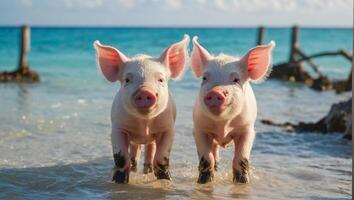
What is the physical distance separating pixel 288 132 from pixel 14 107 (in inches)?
210

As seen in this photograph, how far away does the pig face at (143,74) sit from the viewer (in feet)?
18.4

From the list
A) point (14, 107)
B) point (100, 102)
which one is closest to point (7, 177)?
point (14, 107)

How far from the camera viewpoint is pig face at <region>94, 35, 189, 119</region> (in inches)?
221

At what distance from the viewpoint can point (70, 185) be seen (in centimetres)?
624

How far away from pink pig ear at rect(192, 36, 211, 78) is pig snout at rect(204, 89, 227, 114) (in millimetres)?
723

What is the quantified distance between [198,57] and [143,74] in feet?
2.58

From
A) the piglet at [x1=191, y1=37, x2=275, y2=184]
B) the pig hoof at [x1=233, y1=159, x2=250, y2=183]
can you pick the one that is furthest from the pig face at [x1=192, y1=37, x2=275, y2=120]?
the pig hoof at [x1=233, y1=159, x2=250, y2=183]

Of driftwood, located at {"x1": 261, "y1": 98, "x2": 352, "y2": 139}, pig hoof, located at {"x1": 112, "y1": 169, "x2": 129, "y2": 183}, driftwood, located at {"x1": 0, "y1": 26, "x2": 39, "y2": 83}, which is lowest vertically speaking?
pig hoof, located at {"x1": 112, "y1": 169, "x2": 129, "y2": 183}

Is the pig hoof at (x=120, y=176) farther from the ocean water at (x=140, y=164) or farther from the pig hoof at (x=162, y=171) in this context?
the pig hoof at (x=162, y=171)

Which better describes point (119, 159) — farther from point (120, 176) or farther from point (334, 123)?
point (334, 123)

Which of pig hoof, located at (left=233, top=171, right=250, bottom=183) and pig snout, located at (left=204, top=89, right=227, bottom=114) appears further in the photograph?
pig hoof, located at (left=233, top=171, right=250, bottom=183)

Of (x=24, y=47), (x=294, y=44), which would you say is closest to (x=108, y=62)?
(x=24, y=47)

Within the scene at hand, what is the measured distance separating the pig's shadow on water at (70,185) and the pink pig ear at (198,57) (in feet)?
3.77

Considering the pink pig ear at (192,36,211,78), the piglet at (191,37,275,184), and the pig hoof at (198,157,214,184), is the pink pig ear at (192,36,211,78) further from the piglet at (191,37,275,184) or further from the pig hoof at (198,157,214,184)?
the pig hoof at (198,157,214,184)
